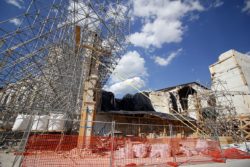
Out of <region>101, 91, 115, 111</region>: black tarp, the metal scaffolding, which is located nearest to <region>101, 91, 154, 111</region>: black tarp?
<region>101, 91, 115, 111</region>: black tarp

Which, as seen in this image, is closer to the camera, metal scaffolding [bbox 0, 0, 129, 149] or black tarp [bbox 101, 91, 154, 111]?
metal scaffolding [bbox 0, 0, 129, 149]

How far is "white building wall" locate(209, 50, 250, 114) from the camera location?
19.1 meters

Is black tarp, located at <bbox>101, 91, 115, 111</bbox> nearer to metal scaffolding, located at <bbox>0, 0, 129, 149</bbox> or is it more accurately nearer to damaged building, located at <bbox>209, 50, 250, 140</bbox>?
metal scaffolding, located at <bbox>0, 0, 129, 149</bbox>

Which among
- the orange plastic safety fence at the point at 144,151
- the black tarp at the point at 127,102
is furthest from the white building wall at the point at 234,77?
the orange plastic safety fence at the point at 144,151

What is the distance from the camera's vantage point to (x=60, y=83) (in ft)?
45.0

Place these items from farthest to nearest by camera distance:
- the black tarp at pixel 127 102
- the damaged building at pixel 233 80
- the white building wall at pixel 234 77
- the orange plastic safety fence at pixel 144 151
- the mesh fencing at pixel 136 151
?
the black tarp at pixel 127 102 < the white building wall at pixel 234 77 < the damaged building at pixel 233 80 < the orange plastic safety fence at pixel 144 151 < the mesh fencing at pixel 136 151

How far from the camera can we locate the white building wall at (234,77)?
1911 centimetres

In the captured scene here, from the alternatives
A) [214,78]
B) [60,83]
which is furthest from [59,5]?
[214,78]

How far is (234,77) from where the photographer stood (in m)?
21.0

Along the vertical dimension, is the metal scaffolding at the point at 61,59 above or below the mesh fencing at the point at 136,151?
above

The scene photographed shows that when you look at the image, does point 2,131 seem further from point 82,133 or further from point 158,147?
point 158,147

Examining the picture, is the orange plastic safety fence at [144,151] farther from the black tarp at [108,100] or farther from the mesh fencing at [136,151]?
the black tarp at [108,100]

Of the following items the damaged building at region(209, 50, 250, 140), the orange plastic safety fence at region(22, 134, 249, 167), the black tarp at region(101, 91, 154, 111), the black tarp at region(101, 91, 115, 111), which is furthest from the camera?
the black tarp at region(101, 91, 154, 111)

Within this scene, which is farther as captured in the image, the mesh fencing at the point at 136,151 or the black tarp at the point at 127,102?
the black tarp at the point at 127,102
